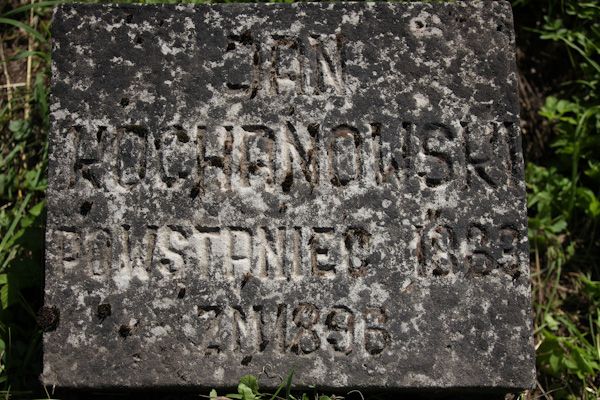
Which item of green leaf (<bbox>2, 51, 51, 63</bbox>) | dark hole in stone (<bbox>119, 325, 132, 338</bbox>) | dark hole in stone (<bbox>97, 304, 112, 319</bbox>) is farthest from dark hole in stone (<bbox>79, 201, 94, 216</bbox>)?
green leaf (<bbox>2, 51, 51, 63</bbox>)

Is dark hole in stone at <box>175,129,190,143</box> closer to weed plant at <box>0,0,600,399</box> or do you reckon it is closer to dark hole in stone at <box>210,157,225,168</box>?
dark hole in stone at <box>210,157,225,168</box>

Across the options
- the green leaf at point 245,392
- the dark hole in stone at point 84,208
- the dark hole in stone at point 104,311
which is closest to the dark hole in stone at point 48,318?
the dark hole in stone at point 104,311

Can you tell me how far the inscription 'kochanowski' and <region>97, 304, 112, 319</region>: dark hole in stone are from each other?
472 millimetres

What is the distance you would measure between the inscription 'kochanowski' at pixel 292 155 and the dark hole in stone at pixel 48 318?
0.52 m

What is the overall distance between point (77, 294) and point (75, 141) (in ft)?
1.98

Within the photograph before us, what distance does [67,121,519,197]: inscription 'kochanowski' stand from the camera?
208cm

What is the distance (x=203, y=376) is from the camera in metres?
2.05

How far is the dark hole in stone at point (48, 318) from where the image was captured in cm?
203

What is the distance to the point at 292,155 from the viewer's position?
2.09 metres

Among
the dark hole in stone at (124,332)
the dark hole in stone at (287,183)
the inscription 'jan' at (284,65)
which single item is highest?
the inscription 'jan' at (284,65)

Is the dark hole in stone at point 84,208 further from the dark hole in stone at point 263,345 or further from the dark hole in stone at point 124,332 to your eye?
the dark hole in stone at point 263,345

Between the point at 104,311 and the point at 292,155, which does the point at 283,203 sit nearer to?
the point at 292,155

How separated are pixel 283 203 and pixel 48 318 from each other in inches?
39.9

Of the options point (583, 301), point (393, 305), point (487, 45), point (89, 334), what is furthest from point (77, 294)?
point (583, 301)
